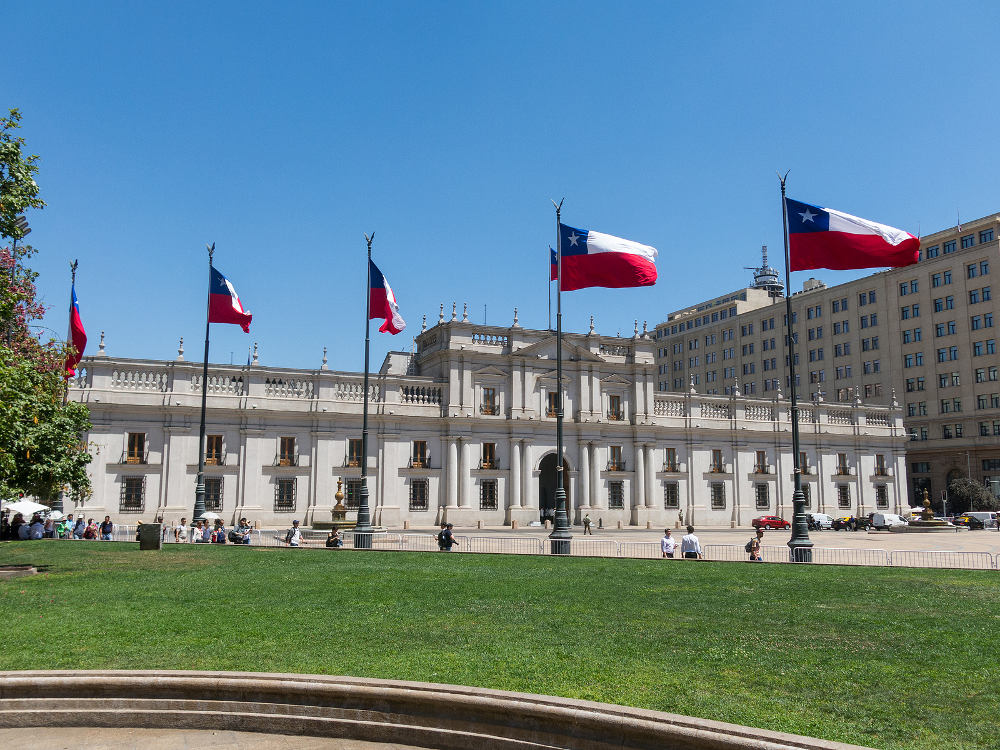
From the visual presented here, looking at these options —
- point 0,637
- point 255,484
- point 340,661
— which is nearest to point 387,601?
point 340,661

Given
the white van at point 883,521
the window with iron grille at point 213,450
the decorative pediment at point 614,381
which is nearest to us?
the window with iron grille at point 213,450

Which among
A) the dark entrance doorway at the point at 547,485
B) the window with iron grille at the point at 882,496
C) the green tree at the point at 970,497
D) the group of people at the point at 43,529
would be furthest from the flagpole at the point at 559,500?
the green tree at the point at 970,497

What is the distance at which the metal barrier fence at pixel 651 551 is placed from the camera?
2562 cm

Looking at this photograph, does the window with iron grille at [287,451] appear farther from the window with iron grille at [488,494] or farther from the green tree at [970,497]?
the green tree at [970,497]

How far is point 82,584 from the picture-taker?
56.0 ft

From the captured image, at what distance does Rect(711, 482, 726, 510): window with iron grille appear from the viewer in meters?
64.5

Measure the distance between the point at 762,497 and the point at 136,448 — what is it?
48.8m

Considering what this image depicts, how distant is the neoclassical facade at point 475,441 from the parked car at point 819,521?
13.6 ft

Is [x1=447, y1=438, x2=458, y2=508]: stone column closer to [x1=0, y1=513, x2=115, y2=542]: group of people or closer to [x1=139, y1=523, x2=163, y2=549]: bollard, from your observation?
[x1=0, y1=513, x2=115, y2=542]: group of people

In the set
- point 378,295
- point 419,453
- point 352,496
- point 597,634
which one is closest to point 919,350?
point 419,453

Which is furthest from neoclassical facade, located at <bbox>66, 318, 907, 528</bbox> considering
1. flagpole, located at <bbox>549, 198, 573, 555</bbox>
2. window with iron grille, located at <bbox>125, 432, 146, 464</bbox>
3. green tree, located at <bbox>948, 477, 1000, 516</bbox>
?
flagpole, located at <bbox>549, 198, 573, 555</bbox>

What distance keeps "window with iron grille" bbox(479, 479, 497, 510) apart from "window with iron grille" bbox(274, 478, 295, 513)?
1342cm

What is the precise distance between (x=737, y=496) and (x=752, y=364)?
150ft

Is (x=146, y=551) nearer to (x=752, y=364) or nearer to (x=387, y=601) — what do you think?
(x=387, y=601)
